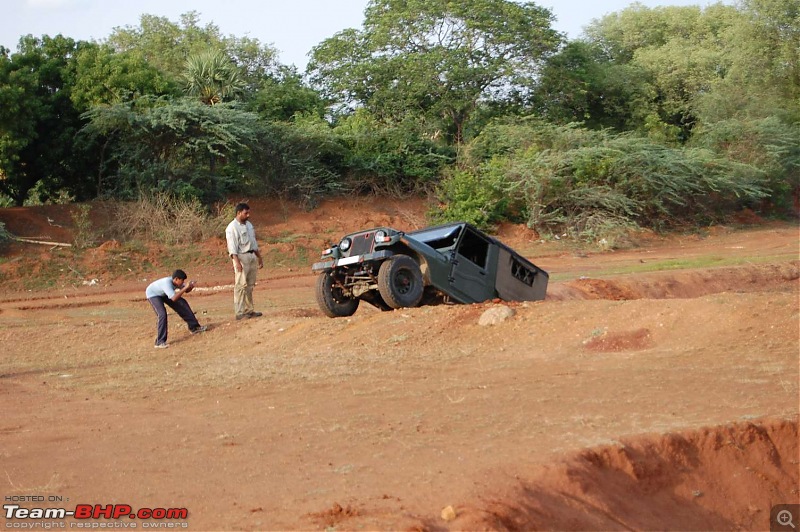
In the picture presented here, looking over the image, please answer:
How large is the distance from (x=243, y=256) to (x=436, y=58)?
2013 centimetres

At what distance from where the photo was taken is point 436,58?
107 ft

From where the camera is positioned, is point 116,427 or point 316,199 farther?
point 316,199

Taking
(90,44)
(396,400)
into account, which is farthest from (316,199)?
(396,400)

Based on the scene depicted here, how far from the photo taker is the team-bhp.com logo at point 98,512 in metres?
5.70

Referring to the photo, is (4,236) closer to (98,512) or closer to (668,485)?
(98,512)

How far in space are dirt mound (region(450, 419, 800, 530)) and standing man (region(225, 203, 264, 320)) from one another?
822cm

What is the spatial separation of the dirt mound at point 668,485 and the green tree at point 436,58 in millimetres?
26594

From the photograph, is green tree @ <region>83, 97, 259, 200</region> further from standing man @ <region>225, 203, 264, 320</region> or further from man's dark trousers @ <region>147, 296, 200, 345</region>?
man's dark trousers @ <region>147, 296, 200, 345</region>

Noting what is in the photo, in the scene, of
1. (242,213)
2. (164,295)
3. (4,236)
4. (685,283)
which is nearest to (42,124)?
(4,236)

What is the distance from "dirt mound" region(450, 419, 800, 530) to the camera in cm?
587

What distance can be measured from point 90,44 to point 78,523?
81.7 feet

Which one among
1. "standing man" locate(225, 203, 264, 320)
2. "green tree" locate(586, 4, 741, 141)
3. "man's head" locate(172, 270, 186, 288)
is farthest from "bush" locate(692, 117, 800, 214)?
"man's head" locate(172, 270, 186, 288)

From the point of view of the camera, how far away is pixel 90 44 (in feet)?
91.9

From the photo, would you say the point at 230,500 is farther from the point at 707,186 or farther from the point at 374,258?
the point at 707,186
